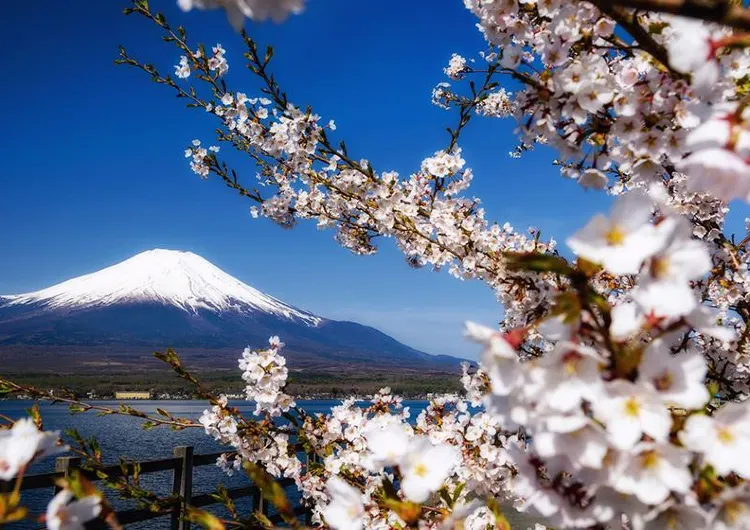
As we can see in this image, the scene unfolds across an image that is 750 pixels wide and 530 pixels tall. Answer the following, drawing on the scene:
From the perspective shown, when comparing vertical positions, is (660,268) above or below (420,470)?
above

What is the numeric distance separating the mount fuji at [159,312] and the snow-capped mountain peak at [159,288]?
0.25 meters

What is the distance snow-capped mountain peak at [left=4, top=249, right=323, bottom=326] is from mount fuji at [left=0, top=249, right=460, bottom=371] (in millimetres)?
254

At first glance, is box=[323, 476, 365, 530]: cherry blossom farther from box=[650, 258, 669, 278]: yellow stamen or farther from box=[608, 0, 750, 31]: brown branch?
box=[608, 0, 750, 31]: brown branch

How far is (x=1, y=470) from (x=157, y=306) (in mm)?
189359

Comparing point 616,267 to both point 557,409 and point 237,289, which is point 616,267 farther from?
point 237,289

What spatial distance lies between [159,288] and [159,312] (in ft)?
47.9

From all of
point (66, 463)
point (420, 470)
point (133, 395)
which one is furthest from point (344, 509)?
point (133, 395)

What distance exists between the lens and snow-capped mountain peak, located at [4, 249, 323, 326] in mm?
166875

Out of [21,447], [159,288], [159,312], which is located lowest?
[21,447]

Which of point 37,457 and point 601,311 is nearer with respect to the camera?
point 601,311

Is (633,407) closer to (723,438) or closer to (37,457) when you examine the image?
(723,438)

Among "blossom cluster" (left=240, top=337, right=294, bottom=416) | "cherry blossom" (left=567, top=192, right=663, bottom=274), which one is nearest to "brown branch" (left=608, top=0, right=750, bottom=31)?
"cherry blossom" (left=567, top=192, right=663, bottom=274)

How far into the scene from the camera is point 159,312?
181m

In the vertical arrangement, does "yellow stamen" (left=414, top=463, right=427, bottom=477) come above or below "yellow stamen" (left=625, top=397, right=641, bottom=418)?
below
